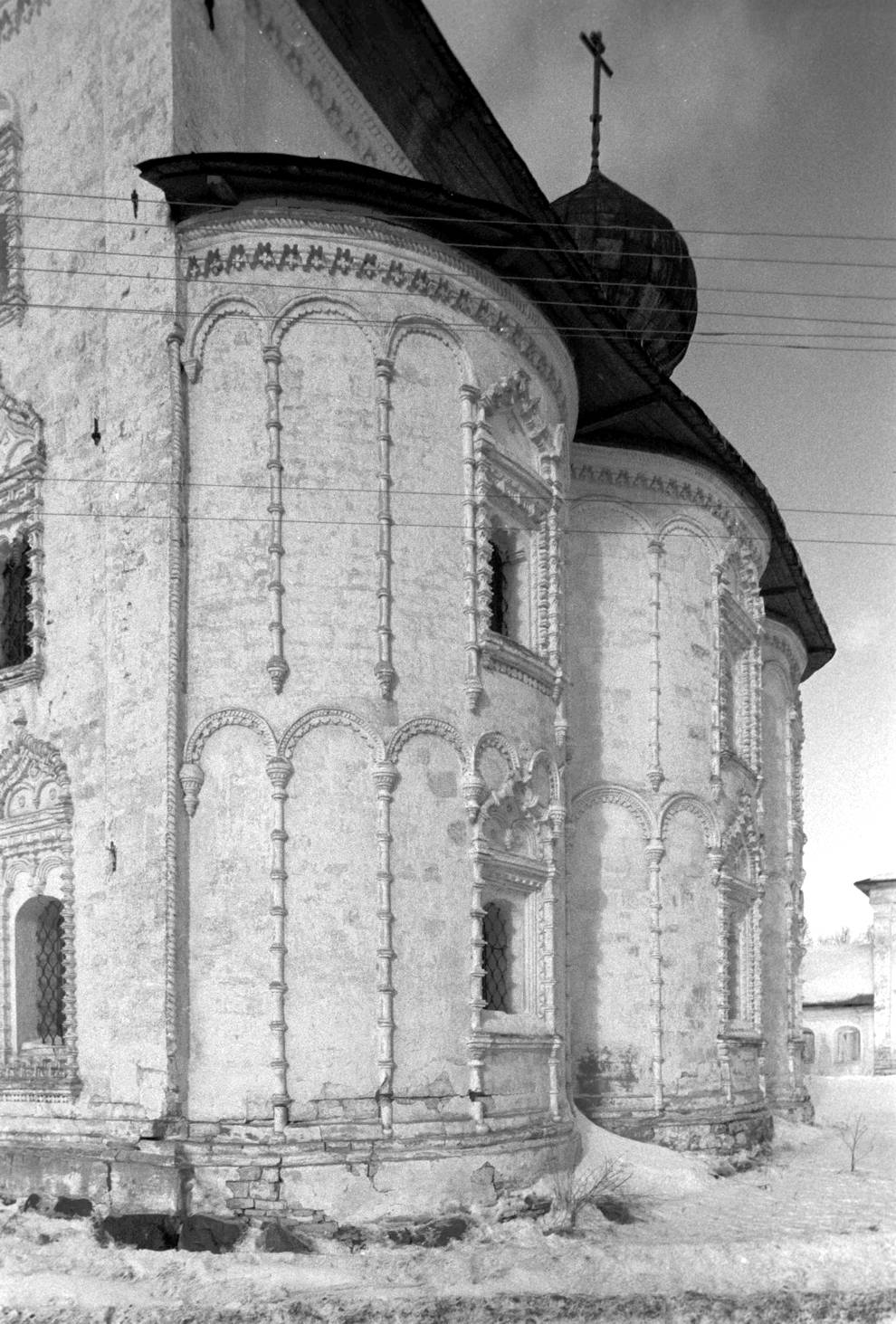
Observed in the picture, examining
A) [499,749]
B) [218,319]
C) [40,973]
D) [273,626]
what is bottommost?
[40,973]

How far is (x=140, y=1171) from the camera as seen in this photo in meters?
10.9

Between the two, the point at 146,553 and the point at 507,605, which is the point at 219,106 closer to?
the point at 146,553

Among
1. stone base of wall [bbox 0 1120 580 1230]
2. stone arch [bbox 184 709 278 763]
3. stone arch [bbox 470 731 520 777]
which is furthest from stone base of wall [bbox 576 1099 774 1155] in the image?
stone arch [bbox 184 709 278 763]

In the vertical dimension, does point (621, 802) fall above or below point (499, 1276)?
above

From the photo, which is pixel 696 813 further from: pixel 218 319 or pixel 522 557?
pixel 218 319

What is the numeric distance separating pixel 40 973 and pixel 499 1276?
5.12m

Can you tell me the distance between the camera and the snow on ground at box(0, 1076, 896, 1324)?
9000mm

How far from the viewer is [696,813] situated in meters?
16.9

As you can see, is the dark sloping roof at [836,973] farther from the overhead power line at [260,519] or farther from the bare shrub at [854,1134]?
the overhead power line at [260,519]

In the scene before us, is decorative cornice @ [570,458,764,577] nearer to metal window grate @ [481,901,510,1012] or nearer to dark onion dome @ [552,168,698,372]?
dark onion dome @ [552,168,698,372]

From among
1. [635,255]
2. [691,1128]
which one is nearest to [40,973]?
[691,1128]

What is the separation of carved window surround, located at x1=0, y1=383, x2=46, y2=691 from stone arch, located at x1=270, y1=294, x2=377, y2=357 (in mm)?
2457

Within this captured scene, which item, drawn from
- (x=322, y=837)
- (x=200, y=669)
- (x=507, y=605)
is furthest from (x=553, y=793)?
(x=200, y=669)

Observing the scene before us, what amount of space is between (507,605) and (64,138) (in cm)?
585
